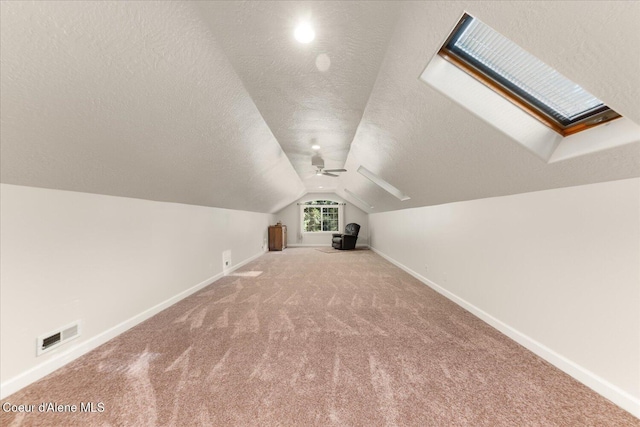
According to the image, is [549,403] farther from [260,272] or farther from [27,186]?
[260,272]

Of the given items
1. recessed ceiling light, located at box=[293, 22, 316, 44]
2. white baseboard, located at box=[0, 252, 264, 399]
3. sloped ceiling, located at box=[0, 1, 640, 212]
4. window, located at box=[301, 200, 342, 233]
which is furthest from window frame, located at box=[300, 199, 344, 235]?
recessed ceiling light, located at box=[293, 22, 316, 44]

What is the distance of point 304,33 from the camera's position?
1451 mm

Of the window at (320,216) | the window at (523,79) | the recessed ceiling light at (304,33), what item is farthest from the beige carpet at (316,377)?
the window at (320,216)

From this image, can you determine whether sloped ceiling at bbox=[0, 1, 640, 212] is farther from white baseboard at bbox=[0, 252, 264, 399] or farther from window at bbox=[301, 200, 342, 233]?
window at bbox=[301, 200, 342, 233]

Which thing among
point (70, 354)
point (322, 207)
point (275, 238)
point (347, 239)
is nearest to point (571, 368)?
point (70, 354)

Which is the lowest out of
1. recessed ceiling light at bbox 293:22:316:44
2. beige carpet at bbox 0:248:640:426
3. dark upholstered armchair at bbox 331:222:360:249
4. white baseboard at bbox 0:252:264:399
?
beige carpet at bbox 0:248:640:426

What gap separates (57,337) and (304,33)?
114 inches

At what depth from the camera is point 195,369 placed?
186 cm

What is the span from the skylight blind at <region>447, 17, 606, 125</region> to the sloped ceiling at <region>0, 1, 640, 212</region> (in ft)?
0.91

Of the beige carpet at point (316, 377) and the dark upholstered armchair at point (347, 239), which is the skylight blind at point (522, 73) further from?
the dark upholstered armchair at point (347, 239)

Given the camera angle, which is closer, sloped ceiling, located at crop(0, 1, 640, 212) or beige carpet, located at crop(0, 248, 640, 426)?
sloped ceiling, located at crop(0, 1, 640, 212)

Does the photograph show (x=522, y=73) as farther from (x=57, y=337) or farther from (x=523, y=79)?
(x=57, y=337)

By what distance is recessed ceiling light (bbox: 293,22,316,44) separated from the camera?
1.41 m

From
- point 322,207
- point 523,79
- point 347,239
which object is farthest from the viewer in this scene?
point 322,207
